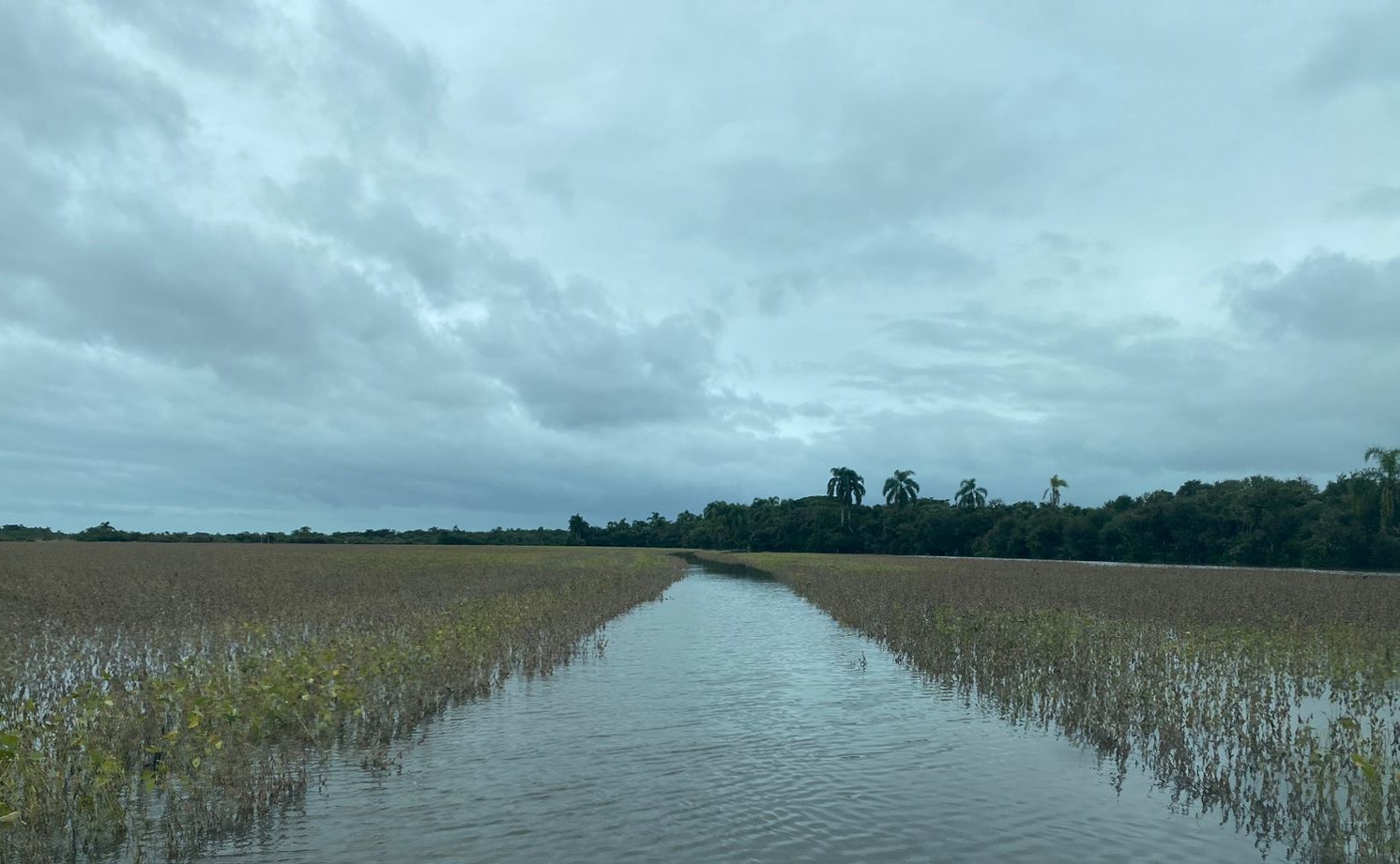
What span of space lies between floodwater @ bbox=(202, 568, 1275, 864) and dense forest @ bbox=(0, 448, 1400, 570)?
216 feet

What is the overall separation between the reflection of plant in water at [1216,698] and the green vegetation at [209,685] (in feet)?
36.1

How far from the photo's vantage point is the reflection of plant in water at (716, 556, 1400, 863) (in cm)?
1098

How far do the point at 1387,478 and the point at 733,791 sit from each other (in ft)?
248

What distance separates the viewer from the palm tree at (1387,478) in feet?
220

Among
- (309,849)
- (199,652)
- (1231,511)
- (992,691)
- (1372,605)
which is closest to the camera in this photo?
(309,849)

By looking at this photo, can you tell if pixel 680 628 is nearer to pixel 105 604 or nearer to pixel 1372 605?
pixel 105 604

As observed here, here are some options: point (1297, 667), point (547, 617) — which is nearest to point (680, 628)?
point (547, 617)

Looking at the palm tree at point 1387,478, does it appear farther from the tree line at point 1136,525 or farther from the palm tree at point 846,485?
the palm tree at point 846,485

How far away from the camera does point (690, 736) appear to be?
15906mm

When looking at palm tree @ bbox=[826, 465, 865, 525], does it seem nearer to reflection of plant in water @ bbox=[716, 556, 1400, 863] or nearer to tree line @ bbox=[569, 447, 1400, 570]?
tree line @ bbox=[569, 447, 1400, 570]

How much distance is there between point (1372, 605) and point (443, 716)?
106 feet

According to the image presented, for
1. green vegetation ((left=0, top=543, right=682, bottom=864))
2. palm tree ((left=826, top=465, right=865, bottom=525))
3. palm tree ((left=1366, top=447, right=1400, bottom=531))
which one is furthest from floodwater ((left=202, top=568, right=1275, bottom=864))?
palm tree ((left=826, top=465, right=865, bottom=525))

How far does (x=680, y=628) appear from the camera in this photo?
107ft

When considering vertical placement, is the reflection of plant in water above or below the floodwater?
above
